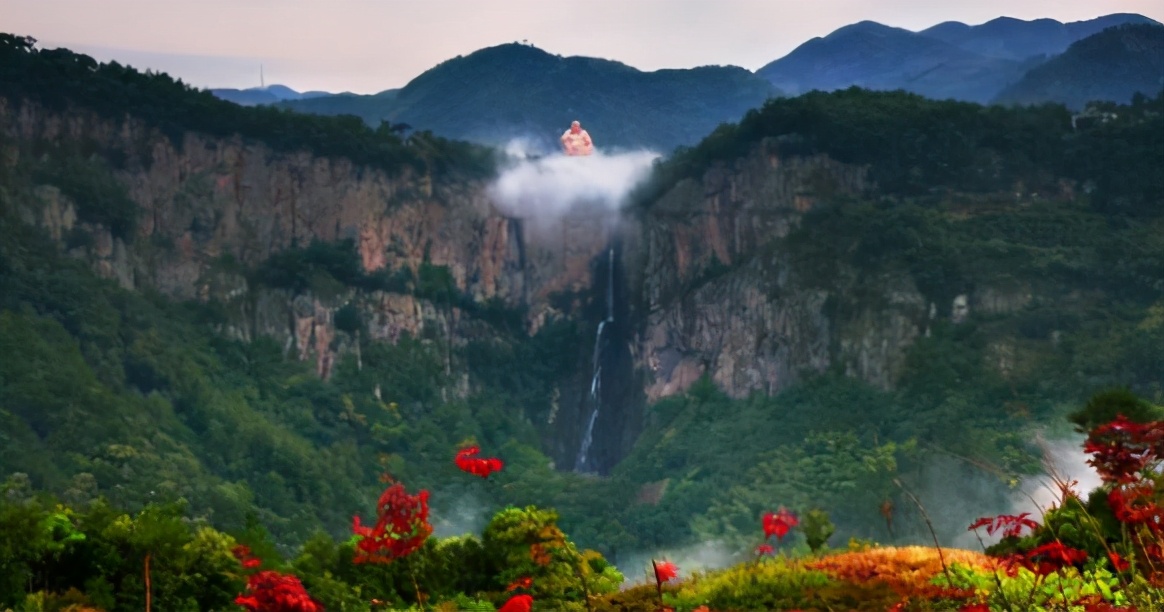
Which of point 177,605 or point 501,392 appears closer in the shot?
point 177,605

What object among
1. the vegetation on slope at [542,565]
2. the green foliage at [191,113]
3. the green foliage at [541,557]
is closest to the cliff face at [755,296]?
the green foliage at [191,113]

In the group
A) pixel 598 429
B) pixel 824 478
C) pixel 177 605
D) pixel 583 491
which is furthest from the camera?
pixel 598 429

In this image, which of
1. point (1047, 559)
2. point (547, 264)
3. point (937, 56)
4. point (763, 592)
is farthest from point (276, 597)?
point (937, 56)

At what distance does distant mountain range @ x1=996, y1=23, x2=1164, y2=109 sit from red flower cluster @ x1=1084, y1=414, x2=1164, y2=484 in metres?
39.8

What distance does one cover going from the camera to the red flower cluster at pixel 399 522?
28.1ft

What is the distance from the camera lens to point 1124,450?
911 cm

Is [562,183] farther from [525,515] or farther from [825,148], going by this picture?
[525,515]

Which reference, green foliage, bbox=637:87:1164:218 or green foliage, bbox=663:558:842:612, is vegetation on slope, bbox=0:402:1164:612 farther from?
green foliage, bbox=637:87:1164:218

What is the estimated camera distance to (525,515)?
1281cm

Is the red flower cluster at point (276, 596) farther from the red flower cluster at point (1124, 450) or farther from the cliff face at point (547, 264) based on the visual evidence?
the cliff face at point (547, 264)

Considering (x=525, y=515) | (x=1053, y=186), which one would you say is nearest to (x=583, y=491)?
(x=1053, y=186)

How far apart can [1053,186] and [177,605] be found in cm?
3804

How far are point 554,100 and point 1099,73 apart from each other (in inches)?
1001

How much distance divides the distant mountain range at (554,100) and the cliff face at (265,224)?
811cm
